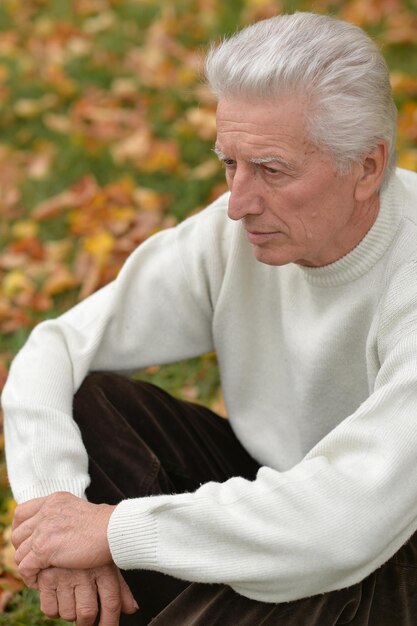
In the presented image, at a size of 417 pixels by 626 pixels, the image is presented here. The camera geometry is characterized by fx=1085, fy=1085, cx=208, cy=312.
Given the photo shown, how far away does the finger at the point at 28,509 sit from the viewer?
2.34 metres

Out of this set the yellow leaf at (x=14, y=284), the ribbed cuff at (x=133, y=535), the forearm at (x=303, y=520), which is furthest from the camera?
the yellow leaf at (x=14, y=284)

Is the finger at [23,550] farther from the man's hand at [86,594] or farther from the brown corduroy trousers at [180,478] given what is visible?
the brown corduroy trousers at [180,478]

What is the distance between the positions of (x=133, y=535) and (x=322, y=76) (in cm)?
97

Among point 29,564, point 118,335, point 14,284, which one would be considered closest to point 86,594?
point 29,564

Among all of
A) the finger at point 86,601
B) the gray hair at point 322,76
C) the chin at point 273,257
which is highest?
the gray hair at point 322,76

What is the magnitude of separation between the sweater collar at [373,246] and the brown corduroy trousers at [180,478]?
564mm

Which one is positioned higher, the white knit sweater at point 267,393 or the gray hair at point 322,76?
the gray hair at point 322,76

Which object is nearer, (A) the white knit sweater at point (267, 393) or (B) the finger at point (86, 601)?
(A) the white knit sweater at point (267, 393)

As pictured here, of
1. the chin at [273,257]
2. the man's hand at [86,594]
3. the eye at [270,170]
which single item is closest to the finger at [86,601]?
the man's hand at [86,594]

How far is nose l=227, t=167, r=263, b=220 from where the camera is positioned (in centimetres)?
225

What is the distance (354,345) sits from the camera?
242 cm

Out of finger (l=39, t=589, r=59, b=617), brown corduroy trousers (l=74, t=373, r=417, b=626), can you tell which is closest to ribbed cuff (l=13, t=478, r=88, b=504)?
brown corduroy trousers (l=74, t=373, r=417, b=626)

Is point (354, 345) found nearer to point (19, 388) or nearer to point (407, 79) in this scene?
point (19, 388)

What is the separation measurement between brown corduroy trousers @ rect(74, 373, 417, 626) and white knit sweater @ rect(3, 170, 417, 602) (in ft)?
0.19
